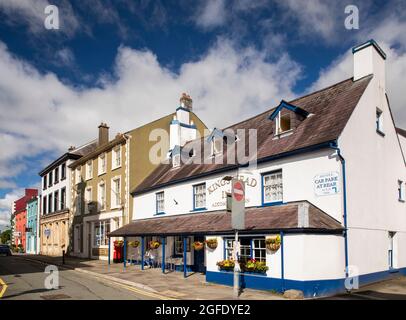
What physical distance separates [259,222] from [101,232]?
752 inches

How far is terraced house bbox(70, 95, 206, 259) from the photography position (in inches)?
1096

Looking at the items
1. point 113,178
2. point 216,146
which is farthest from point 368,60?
point 113,178

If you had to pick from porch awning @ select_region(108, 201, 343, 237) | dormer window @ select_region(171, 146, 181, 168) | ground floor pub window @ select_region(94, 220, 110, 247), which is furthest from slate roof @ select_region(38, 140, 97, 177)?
porch awning @ select_region(108, 201, 343, 237)

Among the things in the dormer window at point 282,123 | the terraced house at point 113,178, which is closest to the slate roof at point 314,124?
the dormer window at point 282,123

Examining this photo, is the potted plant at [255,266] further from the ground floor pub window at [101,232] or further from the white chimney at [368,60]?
the ground floor pub window at [101,232]

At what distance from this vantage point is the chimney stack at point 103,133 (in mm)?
36000

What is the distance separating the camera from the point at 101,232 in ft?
101

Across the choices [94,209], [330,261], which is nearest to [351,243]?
[330,261]

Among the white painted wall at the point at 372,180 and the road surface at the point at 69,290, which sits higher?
the white painted wall at the point at 372,180

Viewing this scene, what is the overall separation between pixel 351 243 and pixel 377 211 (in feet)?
10.7

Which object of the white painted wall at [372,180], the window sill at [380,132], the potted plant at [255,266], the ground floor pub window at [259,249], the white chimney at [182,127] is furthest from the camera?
the white chimney at [182,127]

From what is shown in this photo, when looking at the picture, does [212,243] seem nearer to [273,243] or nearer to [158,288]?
[158,288]

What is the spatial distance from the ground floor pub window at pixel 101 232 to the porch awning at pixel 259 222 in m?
8.40

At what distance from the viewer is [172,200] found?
23156 mm
